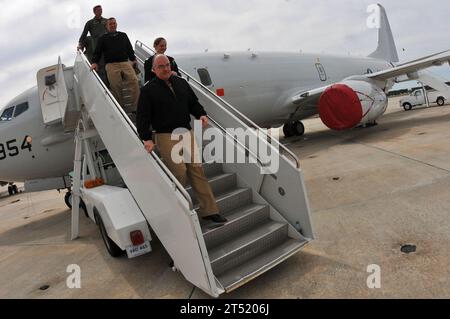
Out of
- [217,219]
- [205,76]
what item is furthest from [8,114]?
[217,219]

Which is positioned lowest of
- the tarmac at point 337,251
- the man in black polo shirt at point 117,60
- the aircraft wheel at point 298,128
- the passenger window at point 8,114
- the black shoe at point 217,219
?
the aircraft wheel at point 298,128

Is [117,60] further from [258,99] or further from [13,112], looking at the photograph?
[258,99]

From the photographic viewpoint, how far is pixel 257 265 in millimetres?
4012

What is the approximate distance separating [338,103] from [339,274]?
8.68m

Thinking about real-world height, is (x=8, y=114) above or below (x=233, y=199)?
above

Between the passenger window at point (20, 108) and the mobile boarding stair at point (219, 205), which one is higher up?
the passenger window at point (20, 108)

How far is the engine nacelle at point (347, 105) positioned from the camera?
38.3 feet

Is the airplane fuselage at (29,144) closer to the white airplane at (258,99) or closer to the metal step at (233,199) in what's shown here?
the white airplane at (258,99)

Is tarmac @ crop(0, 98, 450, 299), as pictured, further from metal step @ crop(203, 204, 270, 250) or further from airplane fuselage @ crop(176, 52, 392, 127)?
airplane fuselage @ crop(176, 52, 392, 127)

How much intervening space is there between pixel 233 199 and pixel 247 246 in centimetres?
86

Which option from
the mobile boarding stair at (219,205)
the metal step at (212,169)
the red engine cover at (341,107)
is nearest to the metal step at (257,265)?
the mobile boarding stair at (219,205)

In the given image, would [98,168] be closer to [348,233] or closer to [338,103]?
[348,233]

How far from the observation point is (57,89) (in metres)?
6.98

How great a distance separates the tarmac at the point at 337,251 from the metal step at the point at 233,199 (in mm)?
970
